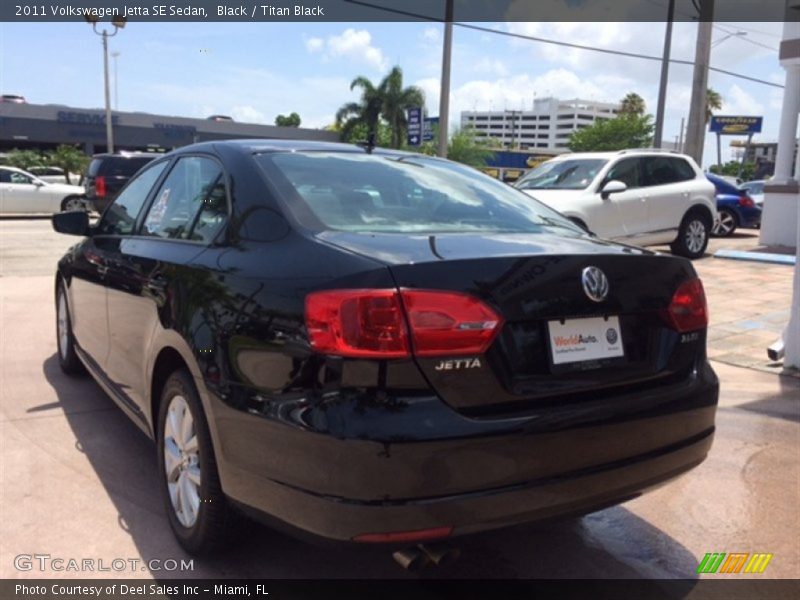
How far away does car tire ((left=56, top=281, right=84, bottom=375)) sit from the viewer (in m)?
5.40

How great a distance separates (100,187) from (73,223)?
564 inches

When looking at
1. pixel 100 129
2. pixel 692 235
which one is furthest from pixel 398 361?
pixel 100 129

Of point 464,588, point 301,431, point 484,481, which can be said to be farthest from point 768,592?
point 301,431

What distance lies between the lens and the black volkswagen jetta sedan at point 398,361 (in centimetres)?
226

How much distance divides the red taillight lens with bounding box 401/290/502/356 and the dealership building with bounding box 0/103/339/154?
48177 mm

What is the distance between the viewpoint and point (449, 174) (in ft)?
12.5

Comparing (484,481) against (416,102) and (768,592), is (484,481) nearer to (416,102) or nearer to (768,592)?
(768,592)

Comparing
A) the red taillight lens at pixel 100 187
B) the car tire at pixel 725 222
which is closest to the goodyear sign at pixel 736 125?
the car tire at pixel 725 222

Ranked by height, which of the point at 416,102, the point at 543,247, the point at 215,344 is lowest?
the point at 215,344

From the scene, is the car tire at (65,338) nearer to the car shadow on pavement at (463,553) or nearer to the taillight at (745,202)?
the car shadow on pavement at (463,553)

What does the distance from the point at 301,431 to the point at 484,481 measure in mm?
585

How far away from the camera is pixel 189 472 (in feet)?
9.80
